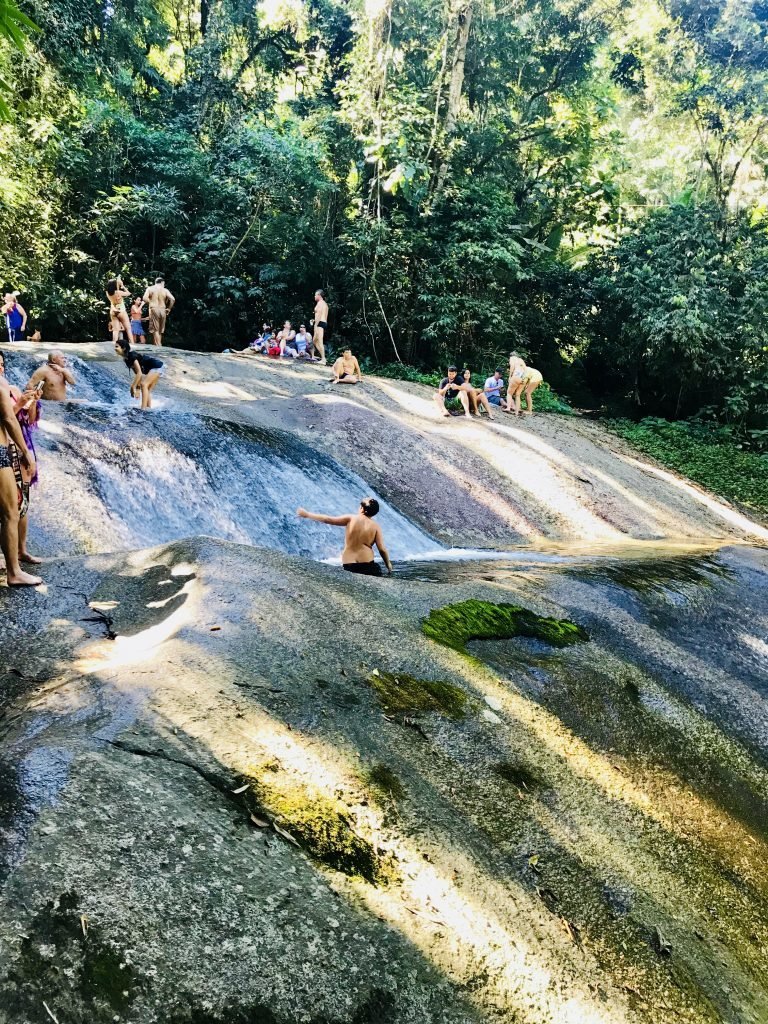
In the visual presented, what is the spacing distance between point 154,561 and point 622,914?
4272mm

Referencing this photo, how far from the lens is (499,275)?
77.5 ft

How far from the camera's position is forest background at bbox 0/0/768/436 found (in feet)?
69.8

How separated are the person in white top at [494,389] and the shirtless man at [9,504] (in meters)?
14.8

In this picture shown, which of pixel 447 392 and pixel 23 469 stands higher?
pixel 447 392

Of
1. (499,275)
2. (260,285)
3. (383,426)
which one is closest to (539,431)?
(383,426)

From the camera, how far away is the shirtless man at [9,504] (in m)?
5.56

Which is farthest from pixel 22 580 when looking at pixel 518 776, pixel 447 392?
pixel 447 392

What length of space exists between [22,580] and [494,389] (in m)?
15.4

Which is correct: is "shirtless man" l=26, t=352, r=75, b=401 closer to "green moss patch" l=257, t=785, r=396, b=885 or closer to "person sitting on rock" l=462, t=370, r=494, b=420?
"green moss patch" l=257, t=785, r=396, b=885

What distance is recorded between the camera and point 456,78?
23.0 metres

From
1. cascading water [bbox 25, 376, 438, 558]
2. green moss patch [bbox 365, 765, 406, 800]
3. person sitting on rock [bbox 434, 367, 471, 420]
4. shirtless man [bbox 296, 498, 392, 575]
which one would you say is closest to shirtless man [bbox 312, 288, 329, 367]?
person sitting on rock [bbox 434, 367, 471, 420]

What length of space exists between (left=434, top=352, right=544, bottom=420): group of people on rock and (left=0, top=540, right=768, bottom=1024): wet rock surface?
1134 centimetres

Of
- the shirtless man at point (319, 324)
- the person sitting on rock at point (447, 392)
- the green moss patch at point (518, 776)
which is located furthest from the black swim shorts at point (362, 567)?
the shirtless man at point (319, 324)

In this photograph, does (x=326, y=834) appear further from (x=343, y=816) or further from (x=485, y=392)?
(x=485, y=392)
